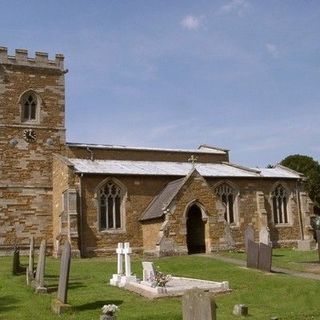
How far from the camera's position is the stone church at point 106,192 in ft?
96.6

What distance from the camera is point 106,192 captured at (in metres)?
31.0

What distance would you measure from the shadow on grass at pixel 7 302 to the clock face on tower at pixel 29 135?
63.6ft

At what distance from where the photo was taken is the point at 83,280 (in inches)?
747

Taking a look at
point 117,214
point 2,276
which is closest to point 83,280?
point 2,276

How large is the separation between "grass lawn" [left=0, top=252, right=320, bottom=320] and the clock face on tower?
515 inches

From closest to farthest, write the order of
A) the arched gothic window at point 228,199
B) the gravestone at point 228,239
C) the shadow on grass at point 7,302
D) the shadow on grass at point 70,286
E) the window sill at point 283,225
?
the shadow on grass at point 7,302, the shadow on grass at point 70,286, the gravestone at point 228,239, the arched gothic window at point 228,199, the window sill at point 283,225

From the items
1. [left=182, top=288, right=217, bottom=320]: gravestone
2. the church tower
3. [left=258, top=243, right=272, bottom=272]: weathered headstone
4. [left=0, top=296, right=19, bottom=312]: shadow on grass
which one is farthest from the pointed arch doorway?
[left=182, top=288, right=217, bottom=320]: gravestone

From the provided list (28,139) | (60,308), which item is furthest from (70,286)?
(28,139)

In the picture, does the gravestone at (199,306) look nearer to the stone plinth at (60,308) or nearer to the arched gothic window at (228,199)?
the stone plinth at (60,308)

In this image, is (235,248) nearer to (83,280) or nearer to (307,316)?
(83,280)

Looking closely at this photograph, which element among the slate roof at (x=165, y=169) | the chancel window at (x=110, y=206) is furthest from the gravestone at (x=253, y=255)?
the slate roof at (x=165, y=169)

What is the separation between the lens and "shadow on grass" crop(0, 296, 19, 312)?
43.6 feet

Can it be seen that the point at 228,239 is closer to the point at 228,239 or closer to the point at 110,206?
the point at 228,239

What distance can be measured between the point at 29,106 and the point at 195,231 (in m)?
14.7
